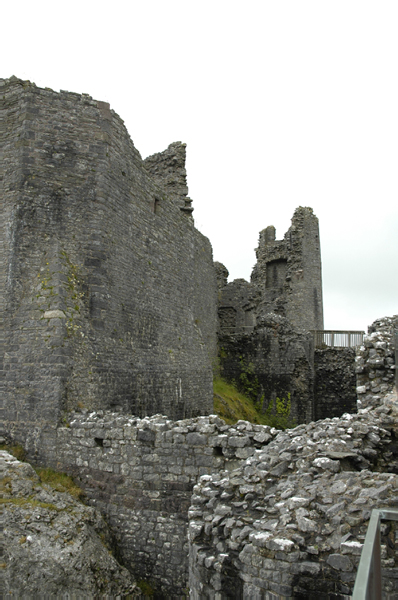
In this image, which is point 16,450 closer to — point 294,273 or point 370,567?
point 370,567

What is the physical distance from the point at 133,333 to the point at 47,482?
4.18 m

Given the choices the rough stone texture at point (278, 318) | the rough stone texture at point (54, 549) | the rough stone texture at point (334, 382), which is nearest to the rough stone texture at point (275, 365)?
the rough stone texture at point (278, 318)

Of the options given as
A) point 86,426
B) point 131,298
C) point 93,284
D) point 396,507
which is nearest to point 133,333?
point 131,298

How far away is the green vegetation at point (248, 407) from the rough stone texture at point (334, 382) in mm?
2753

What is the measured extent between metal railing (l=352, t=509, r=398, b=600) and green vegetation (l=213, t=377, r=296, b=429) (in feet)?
46.1

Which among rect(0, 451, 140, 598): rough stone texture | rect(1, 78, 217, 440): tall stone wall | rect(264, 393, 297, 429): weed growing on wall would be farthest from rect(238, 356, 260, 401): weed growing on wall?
rect(0, 451, 140, 598): rough stone texture

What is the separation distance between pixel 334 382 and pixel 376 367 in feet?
45.2

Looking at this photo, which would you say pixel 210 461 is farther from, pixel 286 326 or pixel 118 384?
pixel 286 326

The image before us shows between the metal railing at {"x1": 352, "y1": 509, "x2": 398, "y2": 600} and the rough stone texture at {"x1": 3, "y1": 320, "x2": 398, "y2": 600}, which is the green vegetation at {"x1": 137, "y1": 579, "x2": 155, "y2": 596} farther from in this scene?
the metal railing at {"x1": 352, "y1": 509, "x2": 398, "y2": 600}

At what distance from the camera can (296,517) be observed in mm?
4305

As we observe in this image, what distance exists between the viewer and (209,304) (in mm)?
21281

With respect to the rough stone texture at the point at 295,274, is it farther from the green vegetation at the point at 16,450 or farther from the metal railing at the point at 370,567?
the metal railing at the point at 370,567

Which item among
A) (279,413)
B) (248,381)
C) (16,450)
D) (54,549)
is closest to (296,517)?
(54,549)

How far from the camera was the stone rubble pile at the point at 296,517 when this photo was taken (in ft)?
12.7
